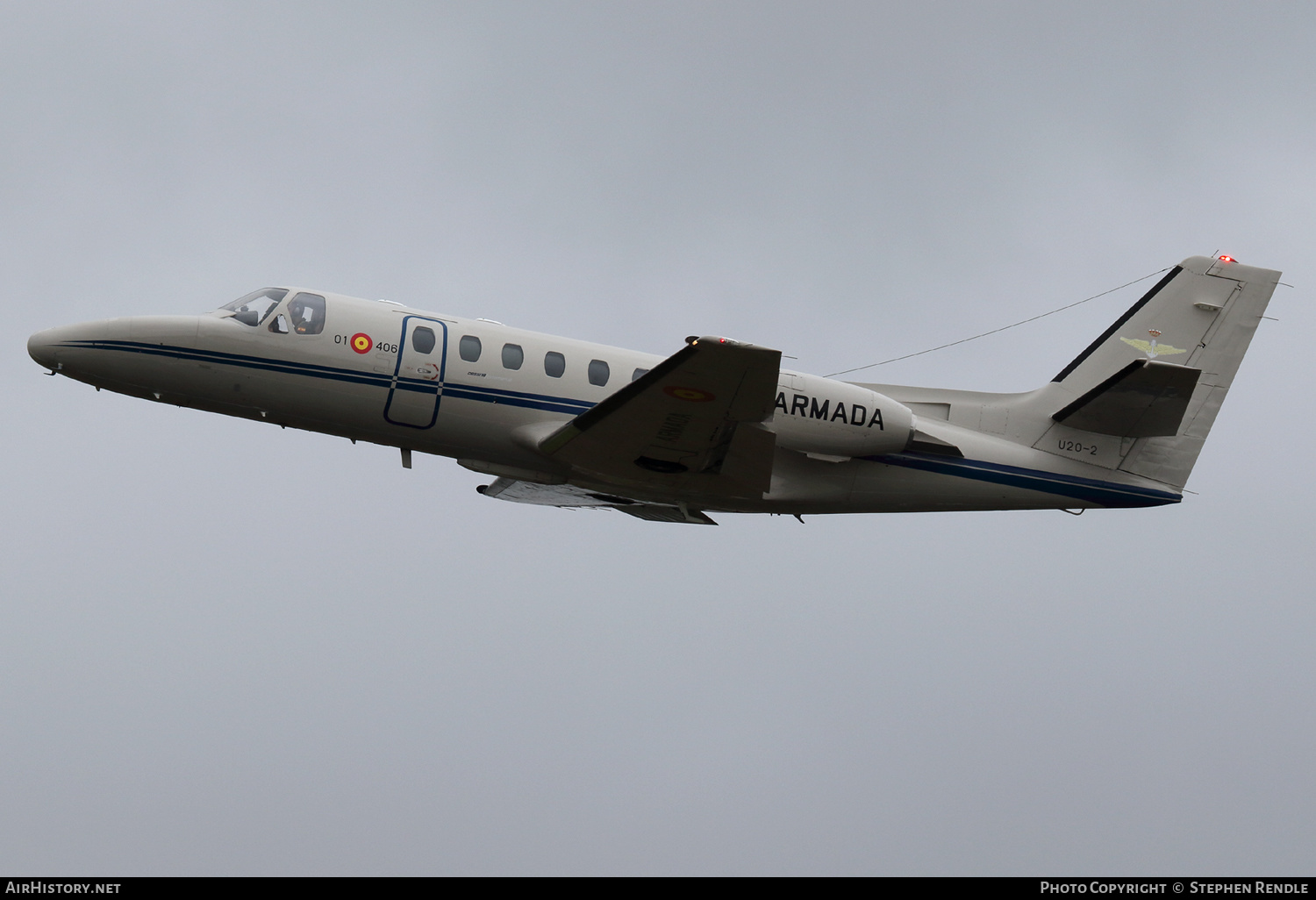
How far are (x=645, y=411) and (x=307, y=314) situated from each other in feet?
19.2

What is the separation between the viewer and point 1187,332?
24547 millimetres

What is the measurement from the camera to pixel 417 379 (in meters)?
20.0

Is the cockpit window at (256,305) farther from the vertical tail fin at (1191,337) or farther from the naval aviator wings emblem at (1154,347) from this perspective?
the naval aviator wings emblem at (1154,347)

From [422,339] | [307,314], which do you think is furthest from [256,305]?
[422,339]

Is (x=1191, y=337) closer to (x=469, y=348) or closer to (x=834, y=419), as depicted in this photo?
(x=834, y=419)

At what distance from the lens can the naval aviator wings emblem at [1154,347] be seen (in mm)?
24547

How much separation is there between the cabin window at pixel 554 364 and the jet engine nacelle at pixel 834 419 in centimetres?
368

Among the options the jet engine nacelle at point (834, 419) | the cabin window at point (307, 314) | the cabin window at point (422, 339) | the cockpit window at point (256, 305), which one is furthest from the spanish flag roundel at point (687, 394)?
the cockpit window at point (256, 305)

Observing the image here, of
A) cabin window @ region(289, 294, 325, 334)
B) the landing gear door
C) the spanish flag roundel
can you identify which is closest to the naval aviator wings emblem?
the spanish flag roundel

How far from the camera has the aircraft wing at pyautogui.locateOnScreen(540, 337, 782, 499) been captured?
701 inches

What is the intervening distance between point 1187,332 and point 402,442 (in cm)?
1554

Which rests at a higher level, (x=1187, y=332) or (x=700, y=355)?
(x=1187, y=332)
